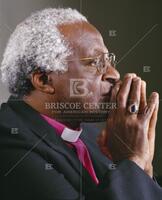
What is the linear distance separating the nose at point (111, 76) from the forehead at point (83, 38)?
0.04 meters

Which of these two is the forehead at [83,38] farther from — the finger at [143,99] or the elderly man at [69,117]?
the finger at [143,99]

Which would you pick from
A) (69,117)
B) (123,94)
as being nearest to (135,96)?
(123,94)

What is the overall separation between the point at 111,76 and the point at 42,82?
0.41 feet

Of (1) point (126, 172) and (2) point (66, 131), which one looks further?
(2) point (66, 131)

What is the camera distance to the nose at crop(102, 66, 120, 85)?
72 cm

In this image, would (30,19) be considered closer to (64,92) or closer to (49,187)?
(64,92)

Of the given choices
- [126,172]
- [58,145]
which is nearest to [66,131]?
[58,145]

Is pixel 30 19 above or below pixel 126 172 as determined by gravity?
above

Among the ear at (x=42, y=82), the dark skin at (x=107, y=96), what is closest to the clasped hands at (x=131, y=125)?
the dark skin at (x=107, y=96)

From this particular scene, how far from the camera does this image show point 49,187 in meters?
0.60

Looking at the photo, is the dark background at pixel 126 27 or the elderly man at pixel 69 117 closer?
the elderly man at pixel 69 117

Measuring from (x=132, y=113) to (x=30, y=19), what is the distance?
0.83ft

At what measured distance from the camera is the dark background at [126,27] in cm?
75

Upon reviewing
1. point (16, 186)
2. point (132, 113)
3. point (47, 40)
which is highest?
point (47, 40)
